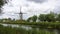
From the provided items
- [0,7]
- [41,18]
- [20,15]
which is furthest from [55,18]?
[0,7]

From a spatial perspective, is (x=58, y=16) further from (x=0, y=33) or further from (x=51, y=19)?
(x=0, y=33)

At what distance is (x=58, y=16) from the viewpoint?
357 ft

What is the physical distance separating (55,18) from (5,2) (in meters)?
83.4

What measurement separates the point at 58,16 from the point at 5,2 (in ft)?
285

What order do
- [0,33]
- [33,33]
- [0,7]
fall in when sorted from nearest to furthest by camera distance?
[0,33] < [33,33] < [0,7]

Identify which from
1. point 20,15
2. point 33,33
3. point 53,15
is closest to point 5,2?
point 33,33

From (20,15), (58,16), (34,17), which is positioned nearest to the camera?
(20,15)

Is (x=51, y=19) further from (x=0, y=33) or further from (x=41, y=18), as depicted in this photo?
(x=0, y=33)

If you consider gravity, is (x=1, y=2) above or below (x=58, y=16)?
above

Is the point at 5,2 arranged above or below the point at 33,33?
above

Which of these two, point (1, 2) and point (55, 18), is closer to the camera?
point (1, 2)

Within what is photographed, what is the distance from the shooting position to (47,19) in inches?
4082

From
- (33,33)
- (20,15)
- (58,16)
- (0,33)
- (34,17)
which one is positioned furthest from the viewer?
(34,17)

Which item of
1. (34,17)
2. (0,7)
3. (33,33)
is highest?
(0,7)
